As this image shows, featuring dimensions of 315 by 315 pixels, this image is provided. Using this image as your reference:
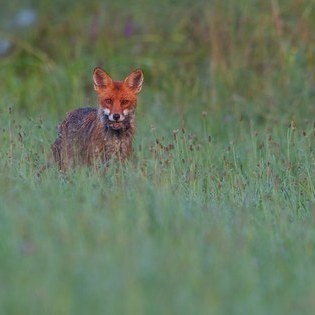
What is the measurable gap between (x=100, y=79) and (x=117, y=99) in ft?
1.22

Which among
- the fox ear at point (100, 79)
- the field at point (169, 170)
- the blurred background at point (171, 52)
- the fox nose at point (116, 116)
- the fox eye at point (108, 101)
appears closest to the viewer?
the field at point (169, 170)

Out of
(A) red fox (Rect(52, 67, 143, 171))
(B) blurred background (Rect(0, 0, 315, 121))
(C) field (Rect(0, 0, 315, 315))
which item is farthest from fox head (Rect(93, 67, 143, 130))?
(B) blurred background (Rect(0, 0, 315, 121))

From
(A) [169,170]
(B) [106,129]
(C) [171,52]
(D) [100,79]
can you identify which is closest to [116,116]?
(B) [106,129]

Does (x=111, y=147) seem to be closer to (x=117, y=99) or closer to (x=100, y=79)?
(x=117, y=99)

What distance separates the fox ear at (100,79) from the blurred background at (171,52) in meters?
2.93

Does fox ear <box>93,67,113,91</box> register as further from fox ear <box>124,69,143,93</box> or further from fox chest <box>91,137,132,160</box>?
fox chest <box>91,137,132,160</box>

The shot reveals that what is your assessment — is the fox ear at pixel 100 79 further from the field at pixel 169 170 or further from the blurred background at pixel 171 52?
the blurred background at pixel 171 52

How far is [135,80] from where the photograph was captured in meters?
10.8

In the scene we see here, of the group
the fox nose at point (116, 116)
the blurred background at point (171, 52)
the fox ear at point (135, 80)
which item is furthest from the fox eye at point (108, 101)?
the blurred background at point (171, 52)

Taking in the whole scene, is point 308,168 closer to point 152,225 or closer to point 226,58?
point 152,225

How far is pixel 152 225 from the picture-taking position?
6746 mm

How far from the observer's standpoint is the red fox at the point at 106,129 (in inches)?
Result: 407

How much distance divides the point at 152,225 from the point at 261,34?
30.7 ft

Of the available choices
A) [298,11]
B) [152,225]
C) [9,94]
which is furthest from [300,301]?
[298,11]
